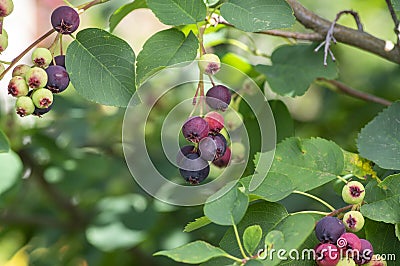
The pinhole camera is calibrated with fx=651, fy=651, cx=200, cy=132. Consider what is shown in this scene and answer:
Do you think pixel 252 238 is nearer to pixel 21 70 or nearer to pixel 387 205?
pixel 387 205

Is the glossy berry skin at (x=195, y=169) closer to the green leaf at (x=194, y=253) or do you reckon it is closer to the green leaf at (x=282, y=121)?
the green leaf at (x=194, y=253)

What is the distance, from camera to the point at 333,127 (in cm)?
164

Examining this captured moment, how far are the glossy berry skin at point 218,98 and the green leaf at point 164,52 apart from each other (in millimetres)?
47

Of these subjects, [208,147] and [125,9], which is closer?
[208,147]

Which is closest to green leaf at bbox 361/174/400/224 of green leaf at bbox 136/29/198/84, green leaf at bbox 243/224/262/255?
green leaf at bbox 243/224/262/255

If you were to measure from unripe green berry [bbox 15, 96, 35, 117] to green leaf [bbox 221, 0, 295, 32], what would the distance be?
0.25 m

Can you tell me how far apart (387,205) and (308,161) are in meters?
0.12

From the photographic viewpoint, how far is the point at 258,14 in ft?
2.60

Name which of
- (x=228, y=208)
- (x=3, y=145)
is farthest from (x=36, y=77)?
(x=228, y=208)


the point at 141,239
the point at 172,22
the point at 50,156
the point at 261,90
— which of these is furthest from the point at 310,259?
the point at 50,156

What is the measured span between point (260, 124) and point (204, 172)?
28 centimetres

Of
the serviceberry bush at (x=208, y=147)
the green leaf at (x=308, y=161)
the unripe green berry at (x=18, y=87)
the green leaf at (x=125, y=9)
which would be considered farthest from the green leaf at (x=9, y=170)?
the green leaf at (x=308, y=161)

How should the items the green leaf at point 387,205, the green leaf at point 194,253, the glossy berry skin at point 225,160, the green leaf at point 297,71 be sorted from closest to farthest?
the green leaf at point 194,253 < the green leaf at point 387,205 < the glossy berry skin at point 225,160 < the green leaf at point 297,71

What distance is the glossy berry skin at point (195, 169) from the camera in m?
0.76
